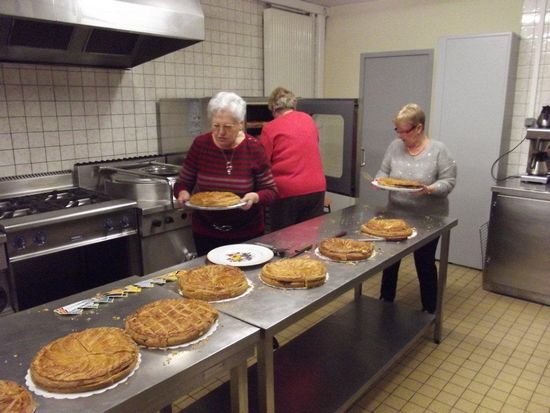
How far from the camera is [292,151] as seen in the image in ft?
9.75

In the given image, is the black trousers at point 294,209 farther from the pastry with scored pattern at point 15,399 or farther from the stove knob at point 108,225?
the pastry with scored pattern at point 15,399

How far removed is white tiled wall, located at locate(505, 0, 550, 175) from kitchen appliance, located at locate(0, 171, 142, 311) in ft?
10.1

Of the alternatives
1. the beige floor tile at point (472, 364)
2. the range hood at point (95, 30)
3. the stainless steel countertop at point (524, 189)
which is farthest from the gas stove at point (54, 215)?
the stainless steel countertop at point (524, 189)

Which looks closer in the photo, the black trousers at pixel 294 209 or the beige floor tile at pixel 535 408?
the beige floor tile at pixel 535 408

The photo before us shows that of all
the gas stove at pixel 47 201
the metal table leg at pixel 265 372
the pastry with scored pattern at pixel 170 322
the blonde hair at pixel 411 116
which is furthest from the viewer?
the blonde hair at pixel 411 116

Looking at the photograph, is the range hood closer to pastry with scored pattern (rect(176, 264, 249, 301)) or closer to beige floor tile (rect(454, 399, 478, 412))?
pastry with scored pattern (rect(176, 264, 249, 301))

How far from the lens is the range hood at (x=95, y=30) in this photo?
2.18 metres

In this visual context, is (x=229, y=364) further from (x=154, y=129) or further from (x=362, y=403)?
(x=154, y=129)

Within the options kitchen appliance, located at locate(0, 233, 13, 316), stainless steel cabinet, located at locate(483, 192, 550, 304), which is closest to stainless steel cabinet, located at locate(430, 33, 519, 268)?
stainless steel cabinet, located at locate(483, 192, 550, 304)

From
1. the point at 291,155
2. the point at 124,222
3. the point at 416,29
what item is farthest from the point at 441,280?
the point at 416,29

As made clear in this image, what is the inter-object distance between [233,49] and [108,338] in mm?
→ 3256

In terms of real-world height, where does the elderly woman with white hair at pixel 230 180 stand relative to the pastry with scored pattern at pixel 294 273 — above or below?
above

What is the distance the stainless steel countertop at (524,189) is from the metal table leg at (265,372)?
8.75ft

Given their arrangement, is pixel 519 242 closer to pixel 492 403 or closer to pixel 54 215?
pixel 492 403
